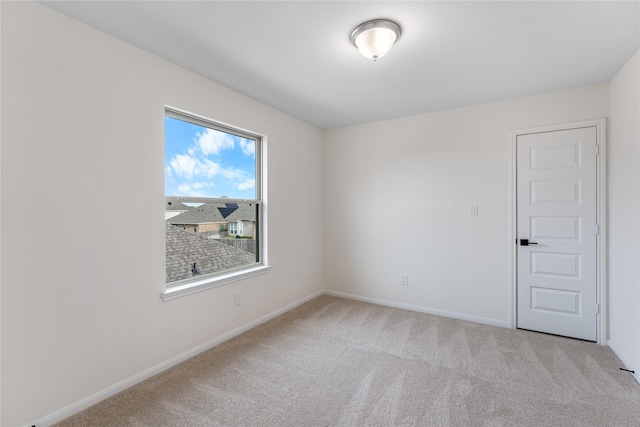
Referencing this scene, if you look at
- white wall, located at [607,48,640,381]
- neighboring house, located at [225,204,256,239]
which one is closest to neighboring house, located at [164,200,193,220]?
neighboring house, located at [225,204,256,239]

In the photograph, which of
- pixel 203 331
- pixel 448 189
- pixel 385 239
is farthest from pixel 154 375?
pixel 448 189

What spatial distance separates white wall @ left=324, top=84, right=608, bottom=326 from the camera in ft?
10.1

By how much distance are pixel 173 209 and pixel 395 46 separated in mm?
2210

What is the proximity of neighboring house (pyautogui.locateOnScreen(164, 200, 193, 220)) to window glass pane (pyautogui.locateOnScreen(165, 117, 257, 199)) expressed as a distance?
0.09 m

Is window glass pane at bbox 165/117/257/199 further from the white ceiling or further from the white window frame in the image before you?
the white ceiling

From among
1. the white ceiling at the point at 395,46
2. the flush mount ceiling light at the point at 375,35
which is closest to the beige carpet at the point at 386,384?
the flush mount ceiling light at the point at 375,35

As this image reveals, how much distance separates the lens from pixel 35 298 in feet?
5.28

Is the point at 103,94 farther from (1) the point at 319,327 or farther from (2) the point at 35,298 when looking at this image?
(1) the point at 319,327

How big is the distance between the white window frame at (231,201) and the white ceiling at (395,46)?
0.41 metres

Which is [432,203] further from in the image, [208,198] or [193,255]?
[193,255]

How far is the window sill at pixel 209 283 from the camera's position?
229cm

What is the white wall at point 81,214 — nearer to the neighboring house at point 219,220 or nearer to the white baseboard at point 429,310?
the neighboring house at point 219,220

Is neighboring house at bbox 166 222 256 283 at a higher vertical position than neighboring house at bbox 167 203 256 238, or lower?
lower

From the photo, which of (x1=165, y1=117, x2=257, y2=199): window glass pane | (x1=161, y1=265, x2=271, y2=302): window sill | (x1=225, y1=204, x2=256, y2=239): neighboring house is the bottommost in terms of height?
(x1=161, y1=265, x2=271, y2=302): window sill
